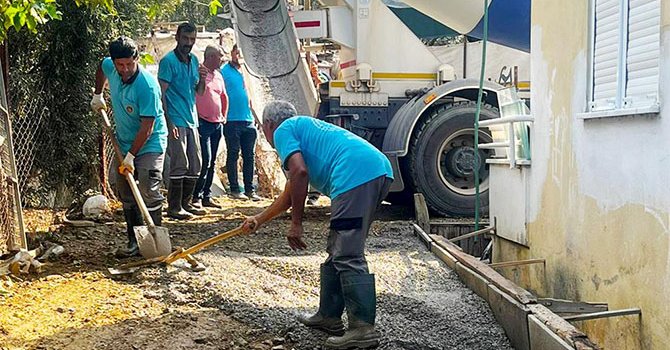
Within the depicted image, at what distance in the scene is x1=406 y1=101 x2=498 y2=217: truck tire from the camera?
7738 mm

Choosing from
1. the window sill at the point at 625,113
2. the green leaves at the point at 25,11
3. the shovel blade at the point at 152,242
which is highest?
the green leaves at the point at 25,11

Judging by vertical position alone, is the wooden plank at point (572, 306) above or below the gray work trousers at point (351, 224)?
below

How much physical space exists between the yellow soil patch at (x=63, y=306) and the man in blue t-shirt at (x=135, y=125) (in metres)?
0.82

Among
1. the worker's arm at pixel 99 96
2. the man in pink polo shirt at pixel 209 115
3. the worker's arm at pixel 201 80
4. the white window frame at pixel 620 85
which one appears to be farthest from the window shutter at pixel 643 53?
the man in pink polo shirt at pixel 209 115

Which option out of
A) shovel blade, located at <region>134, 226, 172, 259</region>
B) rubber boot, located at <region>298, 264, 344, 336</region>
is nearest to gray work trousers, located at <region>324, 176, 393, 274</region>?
rubber boot, located at <region>298, 264, 344, 336</region>

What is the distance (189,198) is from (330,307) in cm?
372

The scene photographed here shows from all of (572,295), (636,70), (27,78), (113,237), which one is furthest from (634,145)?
(27,78)

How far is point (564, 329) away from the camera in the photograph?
361 centimetres

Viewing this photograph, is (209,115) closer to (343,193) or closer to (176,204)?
(176,204)

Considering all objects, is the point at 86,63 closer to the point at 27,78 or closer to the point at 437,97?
the point at 27,78

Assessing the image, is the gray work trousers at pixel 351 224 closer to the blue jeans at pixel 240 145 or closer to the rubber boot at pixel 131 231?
the rubber boot at pixel 131 231

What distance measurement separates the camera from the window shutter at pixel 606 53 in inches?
170

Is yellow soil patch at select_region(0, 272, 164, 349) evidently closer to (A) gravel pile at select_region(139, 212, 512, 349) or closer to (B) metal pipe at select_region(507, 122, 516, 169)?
(A) gravel pile at select_region(139, 212, 512, 349)

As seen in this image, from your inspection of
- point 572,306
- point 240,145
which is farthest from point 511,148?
point 240,145
